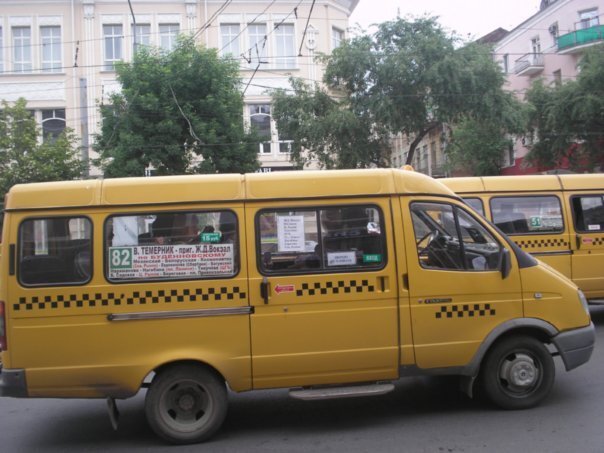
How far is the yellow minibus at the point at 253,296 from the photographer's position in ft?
15.6

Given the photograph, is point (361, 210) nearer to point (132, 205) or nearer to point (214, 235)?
point (214, 235)

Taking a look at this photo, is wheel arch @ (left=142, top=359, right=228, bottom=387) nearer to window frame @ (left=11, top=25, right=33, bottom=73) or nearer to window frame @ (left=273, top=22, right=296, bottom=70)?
window frame @ (left=273, top=22, right=296, bottom=70)

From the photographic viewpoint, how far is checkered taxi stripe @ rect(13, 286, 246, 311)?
473 cm

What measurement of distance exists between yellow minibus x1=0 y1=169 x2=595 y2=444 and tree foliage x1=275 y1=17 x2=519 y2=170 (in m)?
14.4

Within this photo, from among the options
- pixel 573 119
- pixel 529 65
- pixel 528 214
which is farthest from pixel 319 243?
pixel 529 65

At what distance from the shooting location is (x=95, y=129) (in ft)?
94.0

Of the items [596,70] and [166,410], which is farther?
[596,70]

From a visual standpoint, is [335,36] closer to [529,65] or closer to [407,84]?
[529,65]

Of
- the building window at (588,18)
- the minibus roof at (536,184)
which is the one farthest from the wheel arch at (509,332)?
the building window at (588,18)

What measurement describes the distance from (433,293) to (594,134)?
2162 centimetres

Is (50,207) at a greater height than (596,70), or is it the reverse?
(596,70)

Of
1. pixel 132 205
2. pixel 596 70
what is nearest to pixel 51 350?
pixel 132 205

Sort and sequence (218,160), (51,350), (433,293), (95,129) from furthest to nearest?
(95,129), (218,160), (433,293), (51,350)

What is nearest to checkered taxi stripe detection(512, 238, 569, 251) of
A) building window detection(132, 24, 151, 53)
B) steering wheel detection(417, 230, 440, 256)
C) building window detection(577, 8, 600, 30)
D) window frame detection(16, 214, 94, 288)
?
steering wheel detection(417, 230, 440, 256)
